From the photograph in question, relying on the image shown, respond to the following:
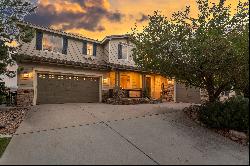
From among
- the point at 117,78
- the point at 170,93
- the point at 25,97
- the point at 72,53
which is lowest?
the point at 170,93

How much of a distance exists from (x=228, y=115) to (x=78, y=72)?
515 inches

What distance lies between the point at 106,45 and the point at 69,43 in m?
3.90

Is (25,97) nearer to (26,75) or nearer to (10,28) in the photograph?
(26,75)

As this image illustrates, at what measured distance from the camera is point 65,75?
19016mm

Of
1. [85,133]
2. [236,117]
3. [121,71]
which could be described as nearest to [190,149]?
[236,117]

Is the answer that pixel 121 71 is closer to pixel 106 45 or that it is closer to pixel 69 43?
pixel 106 45

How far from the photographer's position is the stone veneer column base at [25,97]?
16.3 meters

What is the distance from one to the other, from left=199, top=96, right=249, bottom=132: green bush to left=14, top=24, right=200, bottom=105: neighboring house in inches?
416

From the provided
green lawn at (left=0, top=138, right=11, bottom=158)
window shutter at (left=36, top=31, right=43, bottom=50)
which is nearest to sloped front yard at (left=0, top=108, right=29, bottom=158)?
green lawn at (left=0, top=138, right=11, bottom=158)

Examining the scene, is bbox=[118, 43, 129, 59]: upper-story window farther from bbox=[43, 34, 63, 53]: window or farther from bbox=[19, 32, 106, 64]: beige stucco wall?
bbox=[43, 34, 63, 53]: window

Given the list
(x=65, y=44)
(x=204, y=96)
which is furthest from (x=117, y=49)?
(x=204, y=96)

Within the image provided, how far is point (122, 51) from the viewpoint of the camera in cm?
2344

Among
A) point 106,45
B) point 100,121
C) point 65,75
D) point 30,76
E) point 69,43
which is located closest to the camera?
point 100,121

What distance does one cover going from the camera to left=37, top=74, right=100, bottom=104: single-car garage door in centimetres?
1772
